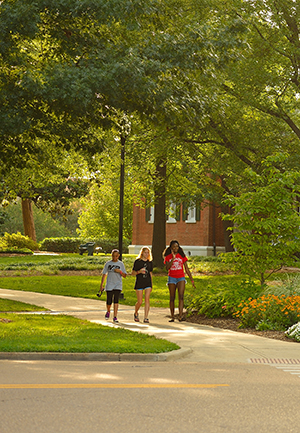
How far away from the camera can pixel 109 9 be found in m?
12.7

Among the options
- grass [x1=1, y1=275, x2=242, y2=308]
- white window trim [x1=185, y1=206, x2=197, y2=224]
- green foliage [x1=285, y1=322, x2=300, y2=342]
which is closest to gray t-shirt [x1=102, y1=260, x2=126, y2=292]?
green foliage [x1=285, y1=322, x2=300, y2=342]

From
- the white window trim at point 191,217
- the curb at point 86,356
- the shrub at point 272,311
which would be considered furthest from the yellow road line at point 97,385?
the white window trim at point 191,217

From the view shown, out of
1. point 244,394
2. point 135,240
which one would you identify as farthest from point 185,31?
point 135,240

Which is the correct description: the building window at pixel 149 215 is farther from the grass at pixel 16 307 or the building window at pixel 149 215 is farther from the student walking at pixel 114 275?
the student walking at pixel 114 275

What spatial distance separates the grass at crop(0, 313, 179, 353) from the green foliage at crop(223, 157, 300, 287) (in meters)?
4.52

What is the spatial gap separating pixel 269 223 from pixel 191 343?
14.9ft

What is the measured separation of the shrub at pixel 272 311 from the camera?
1320 cm

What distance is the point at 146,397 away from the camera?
22.4 ft

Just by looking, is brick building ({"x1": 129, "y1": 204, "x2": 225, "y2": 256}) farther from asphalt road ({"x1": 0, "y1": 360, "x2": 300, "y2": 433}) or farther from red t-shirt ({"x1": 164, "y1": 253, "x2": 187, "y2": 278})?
asphalt road ({"x1": 0, "y1": 360, "x2": 300, "y2": 433})

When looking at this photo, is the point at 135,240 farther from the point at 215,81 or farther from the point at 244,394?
the point at 244,394

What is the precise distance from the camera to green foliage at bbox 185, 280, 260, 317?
48.1ft

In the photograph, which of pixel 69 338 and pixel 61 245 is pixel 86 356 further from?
pixel 61 245

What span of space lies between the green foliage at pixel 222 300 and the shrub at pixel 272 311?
667 millimetres

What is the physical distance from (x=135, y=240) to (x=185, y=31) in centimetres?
3327
